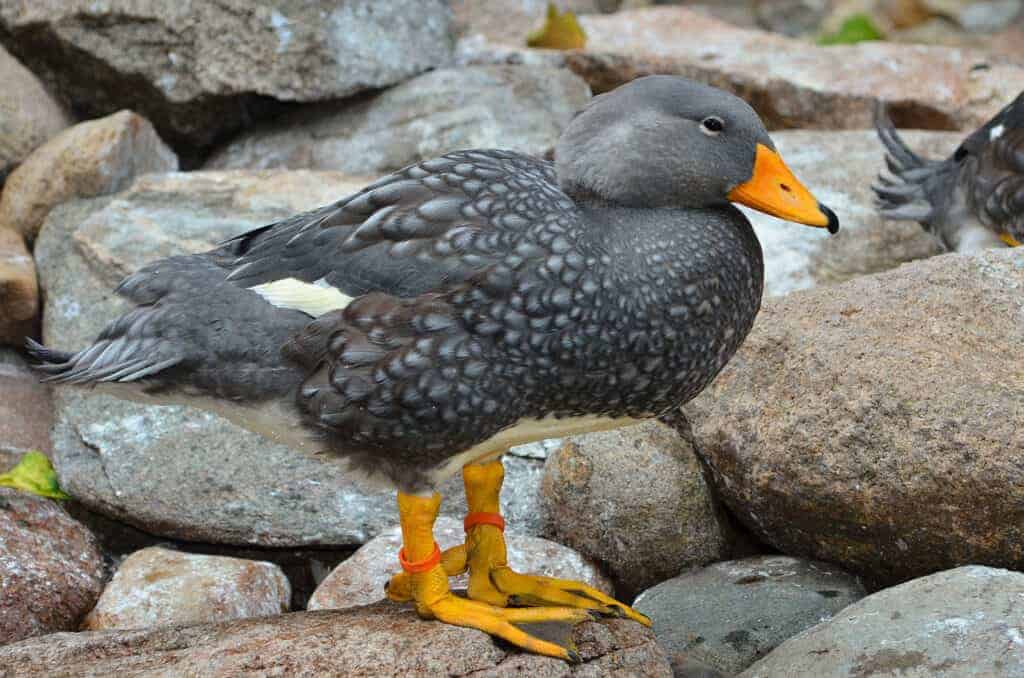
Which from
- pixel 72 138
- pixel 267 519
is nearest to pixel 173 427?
pixel 267 519

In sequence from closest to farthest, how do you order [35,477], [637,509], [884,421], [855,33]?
[884,421], [637,509], [35,477], [855,33]

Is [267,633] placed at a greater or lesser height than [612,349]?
lesser

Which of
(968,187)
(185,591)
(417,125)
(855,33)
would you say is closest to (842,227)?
(968,187)

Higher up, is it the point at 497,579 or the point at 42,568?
the point at 497,579

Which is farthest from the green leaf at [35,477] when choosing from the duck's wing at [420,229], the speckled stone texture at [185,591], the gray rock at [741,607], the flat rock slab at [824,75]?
the flat rock slab at [824,75]

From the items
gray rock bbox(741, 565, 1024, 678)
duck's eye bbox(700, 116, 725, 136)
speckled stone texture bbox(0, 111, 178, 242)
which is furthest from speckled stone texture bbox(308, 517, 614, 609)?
speckled stone texture bbox(0, 111, 178, 242)

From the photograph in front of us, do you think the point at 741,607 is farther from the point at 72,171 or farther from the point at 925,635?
the point at 72,171

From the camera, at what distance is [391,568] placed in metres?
4.29

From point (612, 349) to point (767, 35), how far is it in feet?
19.8

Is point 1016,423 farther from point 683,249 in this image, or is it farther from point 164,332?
point 164,332

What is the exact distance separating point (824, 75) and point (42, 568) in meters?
5.53

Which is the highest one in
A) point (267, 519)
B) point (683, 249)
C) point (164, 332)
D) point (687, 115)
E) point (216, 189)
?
point (687, 115)

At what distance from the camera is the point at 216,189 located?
6.17m

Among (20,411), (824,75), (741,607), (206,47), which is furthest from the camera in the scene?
(824,75)
